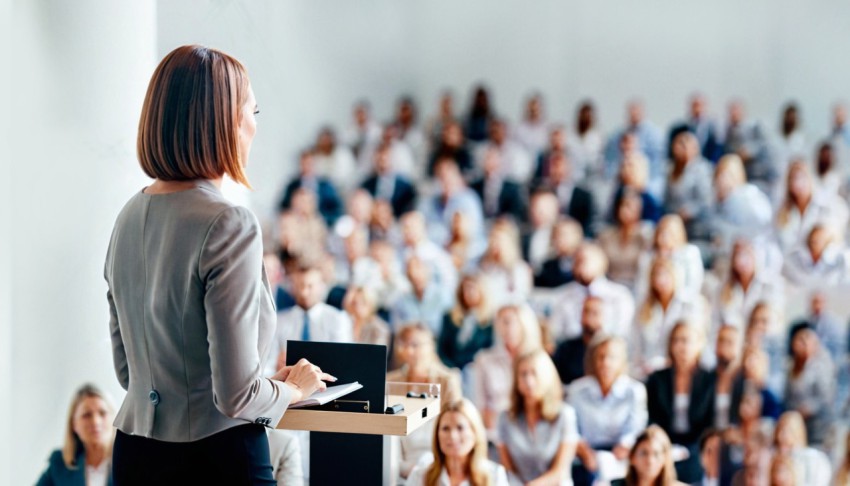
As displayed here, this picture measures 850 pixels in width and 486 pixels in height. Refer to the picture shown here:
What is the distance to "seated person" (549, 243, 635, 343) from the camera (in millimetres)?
4195

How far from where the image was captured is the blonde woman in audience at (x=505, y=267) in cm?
437

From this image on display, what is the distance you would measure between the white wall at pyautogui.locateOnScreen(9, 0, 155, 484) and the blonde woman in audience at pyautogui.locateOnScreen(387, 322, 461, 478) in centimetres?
121

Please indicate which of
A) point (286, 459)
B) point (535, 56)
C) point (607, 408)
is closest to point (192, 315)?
point (286, 459)

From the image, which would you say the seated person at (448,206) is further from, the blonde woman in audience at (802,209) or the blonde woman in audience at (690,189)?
the blonde woman in audience at (802,209)

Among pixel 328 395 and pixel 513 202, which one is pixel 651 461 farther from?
pixel 328 395

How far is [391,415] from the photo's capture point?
136 centimetres

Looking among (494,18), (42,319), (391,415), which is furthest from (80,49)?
(494,18)

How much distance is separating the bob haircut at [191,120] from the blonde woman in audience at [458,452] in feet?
8.05

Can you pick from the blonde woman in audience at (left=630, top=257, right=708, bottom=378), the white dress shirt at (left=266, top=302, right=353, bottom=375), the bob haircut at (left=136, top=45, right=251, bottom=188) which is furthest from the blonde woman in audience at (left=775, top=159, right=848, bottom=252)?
the bob haircut at (left=136, top=45, right=251, bottom=188)

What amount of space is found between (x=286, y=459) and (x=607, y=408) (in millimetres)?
1424

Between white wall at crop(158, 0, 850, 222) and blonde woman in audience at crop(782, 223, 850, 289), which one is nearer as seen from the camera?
blonde woman in audience at crop(782, 223, 850, 289)

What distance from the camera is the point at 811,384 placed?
13.0ft

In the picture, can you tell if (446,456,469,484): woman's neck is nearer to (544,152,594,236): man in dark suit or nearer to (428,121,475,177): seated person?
(544,152,594,236): man in dark suit

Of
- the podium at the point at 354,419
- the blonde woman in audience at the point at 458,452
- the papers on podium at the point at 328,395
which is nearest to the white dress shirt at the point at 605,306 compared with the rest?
the blonde woman in audience at the point at 458,452
